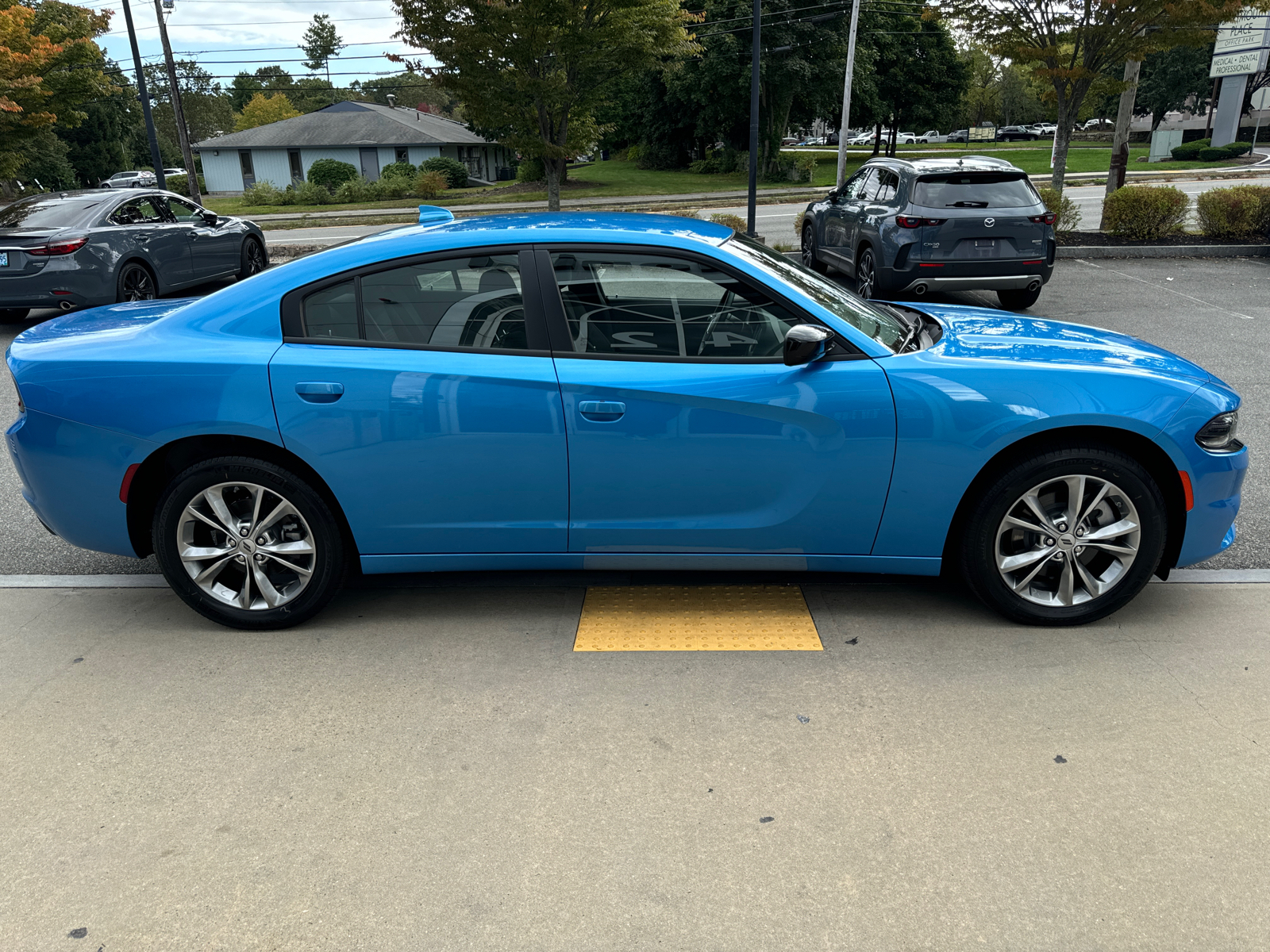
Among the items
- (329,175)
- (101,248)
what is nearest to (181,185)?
(329,175)

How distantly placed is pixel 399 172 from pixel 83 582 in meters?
45.3

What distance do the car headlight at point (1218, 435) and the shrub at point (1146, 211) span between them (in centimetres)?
1340

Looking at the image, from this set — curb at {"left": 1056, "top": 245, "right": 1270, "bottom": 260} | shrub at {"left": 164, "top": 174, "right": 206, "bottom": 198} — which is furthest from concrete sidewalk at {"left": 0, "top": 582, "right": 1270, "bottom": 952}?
shrub at {"left": 164, "top": 174, "right": 206, "bottom": 198}

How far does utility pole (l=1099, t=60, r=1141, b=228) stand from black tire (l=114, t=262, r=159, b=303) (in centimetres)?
1486

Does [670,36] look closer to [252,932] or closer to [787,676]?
[787,676]

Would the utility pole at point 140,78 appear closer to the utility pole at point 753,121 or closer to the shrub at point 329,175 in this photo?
the utility pole at point 753,121

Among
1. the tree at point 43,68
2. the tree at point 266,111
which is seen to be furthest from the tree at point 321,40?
the tree at point 43,68

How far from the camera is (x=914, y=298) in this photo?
11.4m

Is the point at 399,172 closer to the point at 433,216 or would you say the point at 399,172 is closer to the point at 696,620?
the point at 433,216

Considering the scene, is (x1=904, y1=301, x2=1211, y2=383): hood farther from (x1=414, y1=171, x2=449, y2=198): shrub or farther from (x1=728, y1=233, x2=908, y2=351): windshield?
(x1=414, y1=171, x2=449, y2=198): shrub

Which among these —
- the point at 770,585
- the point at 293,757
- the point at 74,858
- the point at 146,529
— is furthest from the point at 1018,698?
the point at 146,529

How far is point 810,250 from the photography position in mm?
13945

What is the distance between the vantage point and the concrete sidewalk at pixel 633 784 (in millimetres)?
2371

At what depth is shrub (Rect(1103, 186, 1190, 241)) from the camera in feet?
49.2
